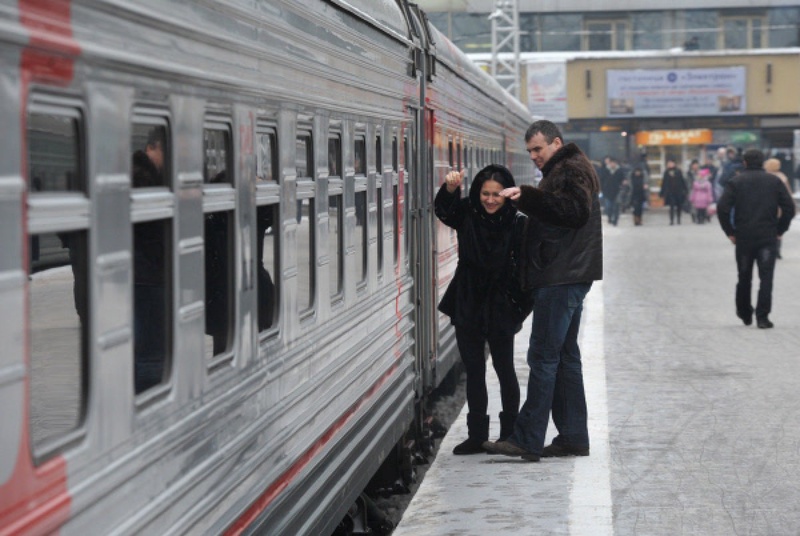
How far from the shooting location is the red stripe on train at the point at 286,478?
4452 mm

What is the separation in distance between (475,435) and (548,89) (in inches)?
1642

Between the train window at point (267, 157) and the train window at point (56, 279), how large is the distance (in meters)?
→ 1.52

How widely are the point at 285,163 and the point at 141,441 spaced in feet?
5.46

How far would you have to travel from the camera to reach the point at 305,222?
5492 millimetres

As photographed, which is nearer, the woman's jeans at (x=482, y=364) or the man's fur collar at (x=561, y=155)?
the man's fur collar at (x=561, y=155)

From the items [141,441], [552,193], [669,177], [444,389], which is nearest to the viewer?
[141,441]

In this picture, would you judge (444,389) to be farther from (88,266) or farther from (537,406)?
(88,266)

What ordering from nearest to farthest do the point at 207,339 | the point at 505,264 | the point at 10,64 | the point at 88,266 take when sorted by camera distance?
the point at 10,64 < the point at 88,266 < the point at 207,339 < the point at 505,264

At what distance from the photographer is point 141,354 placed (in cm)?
365

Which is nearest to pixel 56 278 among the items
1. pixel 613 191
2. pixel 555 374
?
pixel 555 374

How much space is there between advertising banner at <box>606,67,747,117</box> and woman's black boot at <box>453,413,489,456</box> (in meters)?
42.8

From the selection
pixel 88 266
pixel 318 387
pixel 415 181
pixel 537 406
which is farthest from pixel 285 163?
pixel 415 181

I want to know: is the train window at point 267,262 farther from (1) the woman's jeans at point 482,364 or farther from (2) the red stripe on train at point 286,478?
(1) the woman's jeans at point 482,364

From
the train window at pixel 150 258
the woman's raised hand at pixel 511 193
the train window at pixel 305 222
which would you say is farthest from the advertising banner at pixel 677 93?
the train window at pixel 150 258
